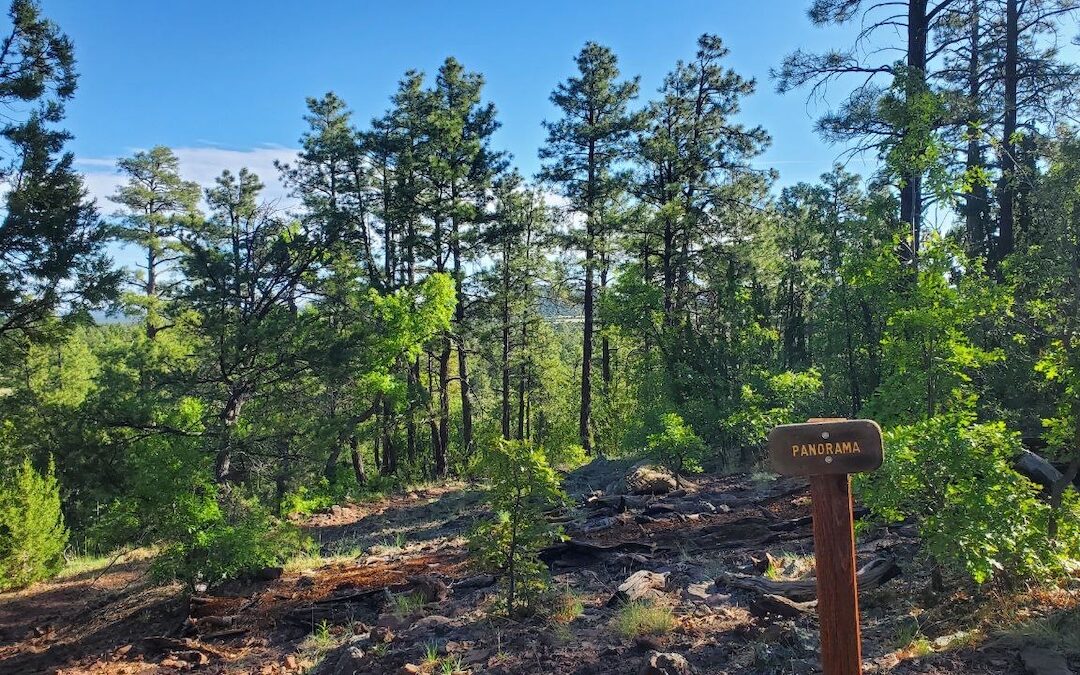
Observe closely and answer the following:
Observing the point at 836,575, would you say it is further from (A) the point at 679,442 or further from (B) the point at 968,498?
(A) the point at 679,442

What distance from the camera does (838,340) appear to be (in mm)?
16172

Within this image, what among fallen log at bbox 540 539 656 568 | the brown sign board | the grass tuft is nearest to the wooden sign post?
the brown sign board

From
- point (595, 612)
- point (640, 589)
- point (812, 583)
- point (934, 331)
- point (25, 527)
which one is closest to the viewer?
point (934, 331)

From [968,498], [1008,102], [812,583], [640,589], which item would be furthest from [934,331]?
[1008,102]

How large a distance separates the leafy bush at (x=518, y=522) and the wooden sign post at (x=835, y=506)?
12.5 ft

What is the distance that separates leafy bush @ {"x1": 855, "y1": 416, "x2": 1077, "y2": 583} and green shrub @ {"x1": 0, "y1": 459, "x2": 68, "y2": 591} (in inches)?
571

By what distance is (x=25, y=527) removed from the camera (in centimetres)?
1346

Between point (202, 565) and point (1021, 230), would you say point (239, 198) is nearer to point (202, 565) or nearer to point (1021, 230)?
point (202, 565)

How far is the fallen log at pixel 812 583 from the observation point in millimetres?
6070

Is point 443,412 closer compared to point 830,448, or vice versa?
point 830,448

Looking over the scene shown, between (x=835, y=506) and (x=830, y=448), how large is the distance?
297mm

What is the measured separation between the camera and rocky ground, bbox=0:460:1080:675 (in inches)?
191

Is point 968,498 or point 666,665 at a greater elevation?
point 968,498

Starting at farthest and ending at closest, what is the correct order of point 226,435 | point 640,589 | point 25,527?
point 25,527 < point 226,435 < point 640,589
